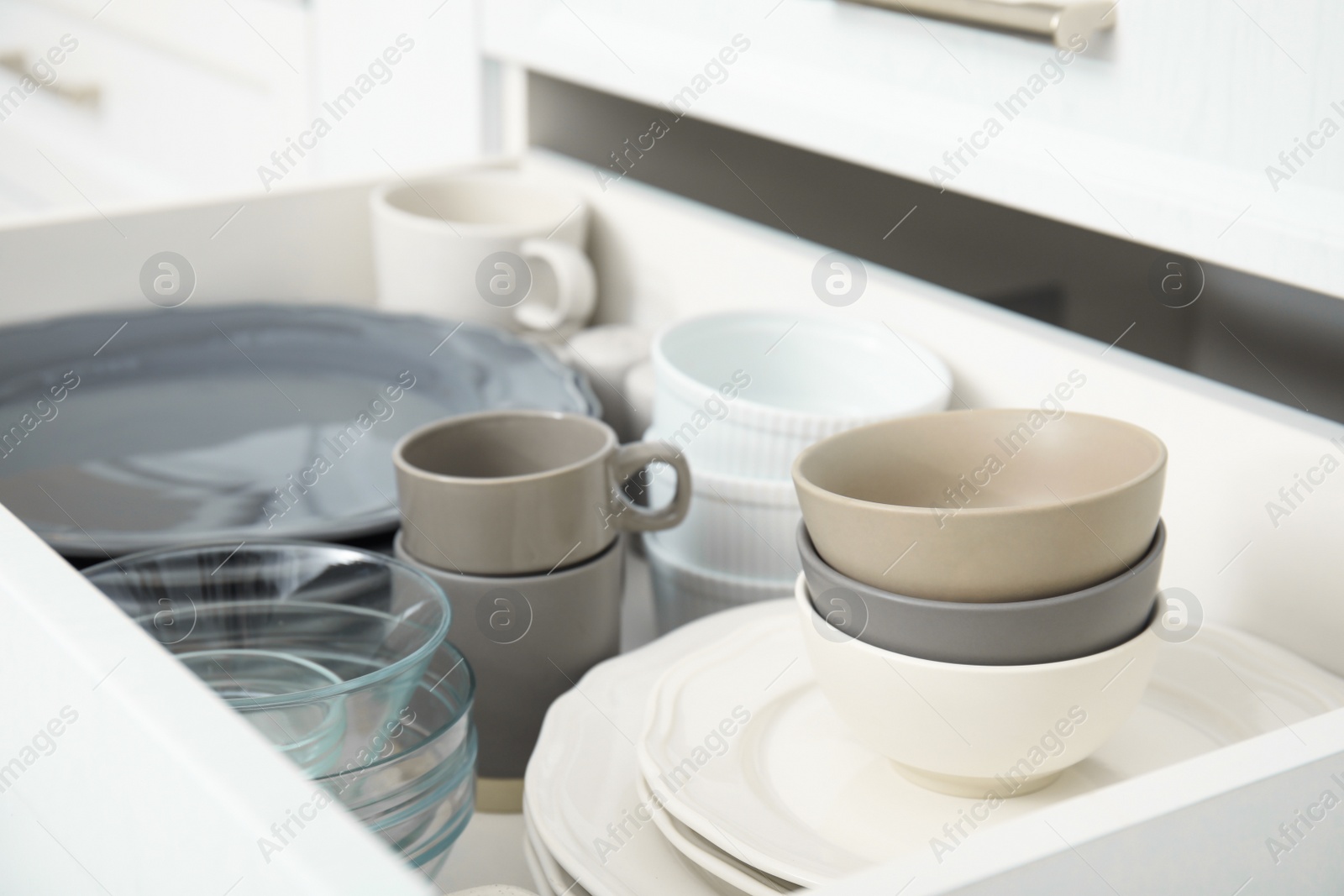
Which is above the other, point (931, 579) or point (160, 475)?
point (931, 579)

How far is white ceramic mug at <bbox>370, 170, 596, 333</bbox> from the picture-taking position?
2.66 ft

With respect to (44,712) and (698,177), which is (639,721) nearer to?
(44,712)

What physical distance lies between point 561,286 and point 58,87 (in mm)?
1188

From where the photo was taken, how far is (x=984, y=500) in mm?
486

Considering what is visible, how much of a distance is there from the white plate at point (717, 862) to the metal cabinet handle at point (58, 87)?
1.52 m

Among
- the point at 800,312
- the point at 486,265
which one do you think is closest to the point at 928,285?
the point at 800,312

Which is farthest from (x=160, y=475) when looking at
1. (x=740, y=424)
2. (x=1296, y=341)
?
(x=1296, y=341)

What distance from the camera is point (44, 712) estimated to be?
35 centimetres

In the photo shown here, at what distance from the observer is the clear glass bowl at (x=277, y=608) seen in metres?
0.49

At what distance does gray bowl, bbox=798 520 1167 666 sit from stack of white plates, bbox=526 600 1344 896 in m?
0.07

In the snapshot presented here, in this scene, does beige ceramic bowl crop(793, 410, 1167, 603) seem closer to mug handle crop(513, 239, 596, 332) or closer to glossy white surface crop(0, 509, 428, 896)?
glossy white surface crop(0, 509, 428, 896)

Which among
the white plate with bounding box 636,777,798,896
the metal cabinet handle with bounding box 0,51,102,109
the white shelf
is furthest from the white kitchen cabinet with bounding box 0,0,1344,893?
the metal cabinet handle with bounding box 0,51,102,109

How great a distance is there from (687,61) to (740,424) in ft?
0.85

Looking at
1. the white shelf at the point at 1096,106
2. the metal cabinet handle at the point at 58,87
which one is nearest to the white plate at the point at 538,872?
the white shelf at the point at 1096,106
